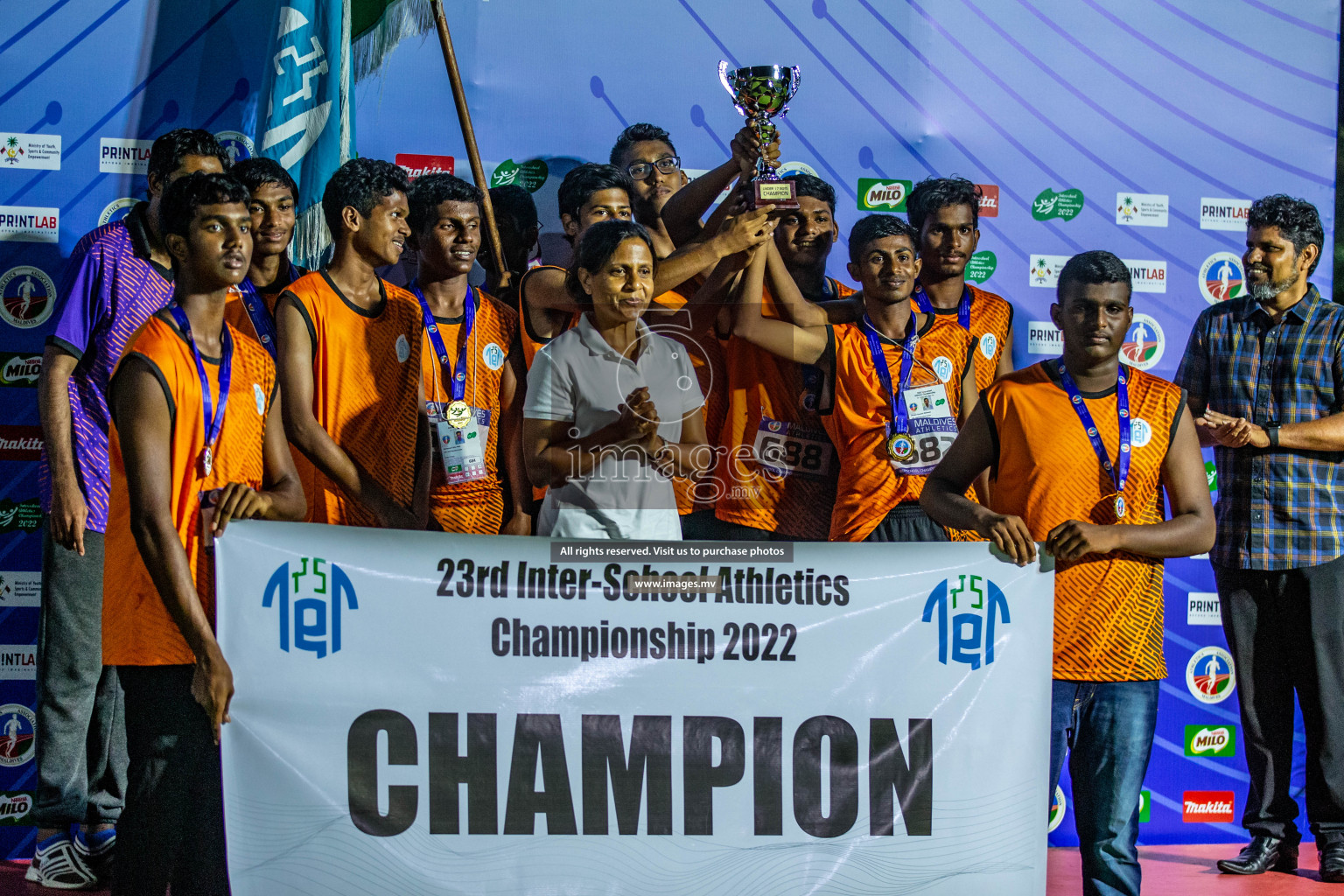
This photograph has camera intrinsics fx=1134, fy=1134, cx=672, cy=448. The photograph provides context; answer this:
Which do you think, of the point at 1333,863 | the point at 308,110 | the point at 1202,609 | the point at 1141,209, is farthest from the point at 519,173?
the point at 1333,863

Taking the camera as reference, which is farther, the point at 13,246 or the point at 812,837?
the point at 13,246

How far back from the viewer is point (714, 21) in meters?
4.31

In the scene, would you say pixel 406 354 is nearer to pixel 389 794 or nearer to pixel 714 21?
pixel 389 794

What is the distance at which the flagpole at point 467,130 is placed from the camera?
3.96m

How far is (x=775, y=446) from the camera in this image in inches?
150

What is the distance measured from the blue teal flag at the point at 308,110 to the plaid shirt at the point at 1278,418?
10.7 ft

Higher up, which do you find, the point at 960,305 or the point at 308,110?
the point at 308,110

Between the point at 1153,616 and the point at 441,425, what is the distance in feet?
7.13

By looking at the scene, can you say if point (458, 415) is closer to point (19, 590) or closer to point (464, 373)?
point (464, 373)

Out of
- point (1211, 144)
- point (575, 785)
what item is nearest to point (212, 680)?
point (575, 785)

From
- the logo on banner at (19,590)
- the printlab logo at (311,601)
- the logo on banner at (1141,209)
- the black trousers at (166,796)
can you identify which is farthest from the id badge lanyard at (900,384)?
the logo on banner at (19,590)

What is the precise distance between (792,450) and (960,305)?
0.80 metres

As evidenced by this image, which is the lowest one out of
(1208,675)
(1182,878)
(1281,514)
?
(1182,878)

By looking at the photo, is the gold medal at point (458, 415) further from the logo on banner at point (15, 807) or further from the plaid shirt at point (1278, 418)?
the plaid shirt at point (1278, 418)
